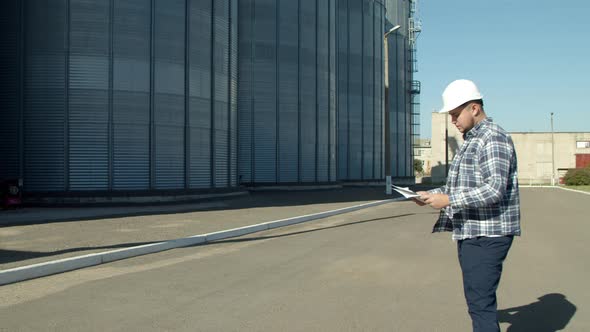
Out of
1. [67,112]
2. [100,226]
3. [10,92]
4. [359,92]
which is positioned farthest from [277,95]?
[100,226]

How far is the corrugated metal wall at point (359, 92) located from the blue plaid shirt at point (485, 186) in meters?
47.0

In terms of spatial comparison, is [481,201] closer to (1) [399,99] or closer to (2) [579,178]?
(1) [399,99]

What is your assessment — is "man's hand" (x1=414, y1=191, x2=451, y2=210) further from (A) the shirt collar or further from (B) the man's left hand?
(A) the shirt collar

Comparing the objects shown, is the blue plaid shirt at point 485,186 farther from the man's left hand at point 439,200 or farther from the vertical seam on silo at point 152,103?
the vertical seam on silo at point 152,103

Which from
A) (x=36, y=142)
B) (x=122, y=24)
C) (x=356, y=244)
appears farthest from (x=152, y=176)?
(x=356, y=244)

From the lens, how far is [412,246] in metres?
11.5

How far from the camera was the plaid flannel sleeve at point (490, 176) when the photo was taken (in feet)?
11.3

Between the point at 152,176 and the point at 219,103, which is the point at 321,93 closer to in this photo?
the point at 219,103

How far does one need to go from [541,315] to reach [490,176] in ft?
10.5

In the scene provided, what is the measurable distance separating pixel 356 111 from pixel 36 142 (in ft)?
116

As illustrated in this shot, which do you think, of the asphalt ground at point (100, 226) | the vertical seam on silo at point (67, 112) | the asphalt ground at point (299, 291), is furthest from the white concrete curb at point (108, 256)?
the vertical seam on silo at point (67, 112)

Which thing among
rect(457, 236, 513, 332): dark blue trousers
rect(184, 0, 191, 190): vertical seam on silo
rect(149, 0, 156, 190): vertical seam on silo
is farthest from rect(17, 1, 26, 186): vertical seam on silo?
rect(457, 236, 513, 332): dark blue trousers

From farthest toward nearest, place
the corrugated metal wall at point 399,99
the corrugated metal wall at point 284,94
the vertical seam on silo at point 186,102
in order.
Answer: the corrugated metal wall at point 399,99 < the corrugated metal wall at point 284,94 < the vertical seam on silo at point 186,102

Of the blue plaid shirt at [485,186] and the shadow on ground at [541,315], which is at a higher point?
the blue plaid shirt at [485,186]
